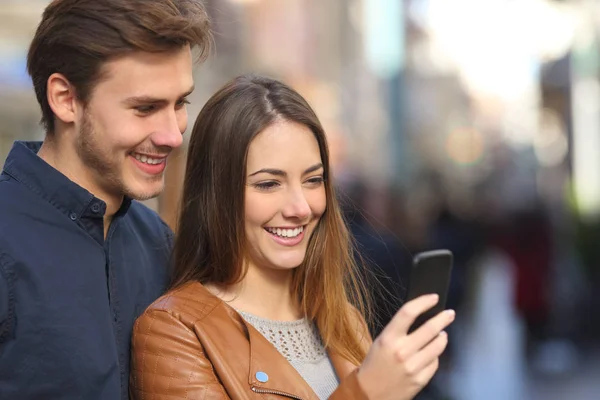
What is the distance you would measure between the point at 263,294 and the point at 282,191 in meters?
0.37

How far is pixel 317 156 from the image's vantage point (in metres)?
3.20

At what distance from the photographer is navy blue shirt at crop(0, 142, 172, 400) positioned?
8.73ft

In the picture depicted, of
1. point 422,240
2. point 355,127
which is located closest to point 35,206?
point 422,240

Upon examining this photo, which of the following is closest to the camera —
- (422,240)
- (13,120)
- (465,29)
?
(422,240)

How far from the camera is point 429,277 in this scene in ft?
9.02

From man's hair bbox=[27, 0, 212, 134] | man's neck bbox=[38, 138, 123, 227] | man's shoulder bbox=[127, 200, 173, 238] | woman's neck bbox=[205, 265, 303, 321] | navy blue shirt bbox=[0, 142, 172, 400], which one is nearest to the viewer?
navy blue shirt bbox=[0, 142, 172, 400]

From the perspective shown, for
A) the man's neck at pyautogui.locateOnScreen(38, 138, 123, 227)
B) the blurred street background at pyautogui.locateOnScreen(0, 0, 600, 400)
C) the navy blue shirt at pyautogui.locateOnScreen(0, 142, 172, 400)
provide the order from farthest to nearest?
the blurred street background at pyautogui.locateOnScreen(0, 0, 600, 400) → the man's neck at pyautogui.locateOnScreen(38, 138, 123, 227) → the navy blue shirt at pyautogui.locateOnScreen(0, 142, 172, 400)

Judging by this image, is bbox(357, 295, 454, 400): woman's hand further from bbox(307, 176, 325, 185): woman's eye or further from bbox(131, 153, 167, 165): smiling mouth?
bbox(131, 153, 167, 165): smiling mouth

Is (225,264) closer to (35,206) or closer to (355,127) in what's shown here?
(35,206)

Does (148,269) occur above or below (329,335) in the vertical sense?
above

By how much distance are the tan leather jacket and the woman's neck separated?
5.9 inches

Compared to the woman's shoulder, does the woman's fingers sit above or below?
below

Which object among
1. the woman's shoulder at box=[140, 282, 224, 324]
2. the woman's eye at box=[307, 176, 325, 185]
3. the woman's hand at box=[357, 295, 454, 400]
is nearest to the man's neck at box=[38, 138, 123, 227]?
the woman's shoulder at box=[140, 282, 224, 324]

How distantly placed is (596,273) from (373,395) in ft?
35.9
